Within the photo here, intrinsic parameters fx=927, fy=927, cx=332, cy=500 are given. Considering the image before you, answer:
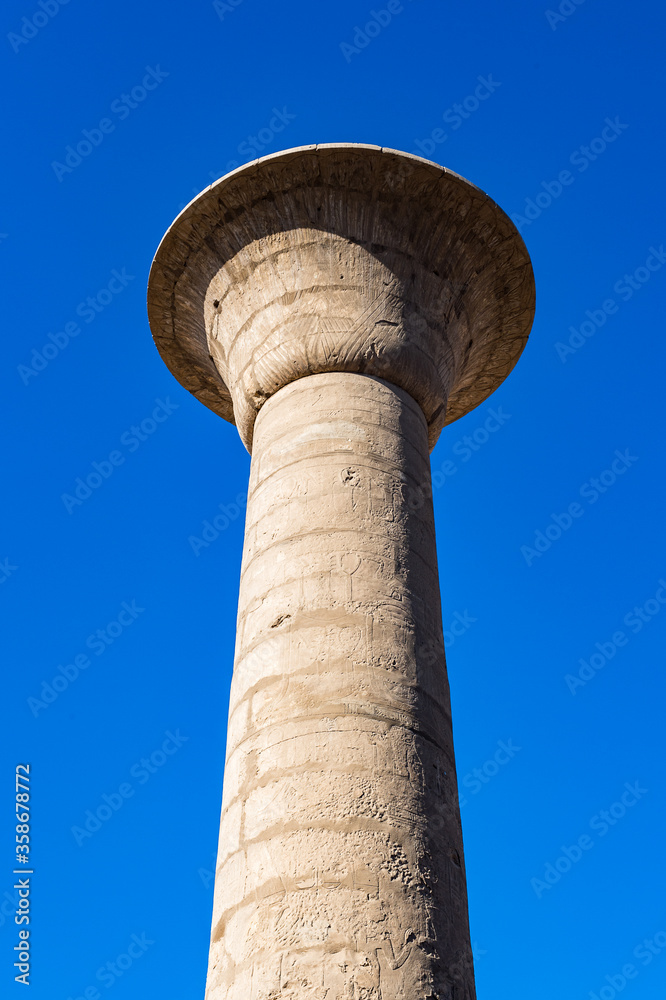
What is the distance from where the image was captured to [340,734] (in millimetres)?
4156

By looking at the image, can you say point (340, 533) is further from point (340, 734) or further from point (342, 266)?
point (342, 266)

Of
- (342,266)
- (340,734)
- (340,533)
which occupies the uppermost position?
(342,266)

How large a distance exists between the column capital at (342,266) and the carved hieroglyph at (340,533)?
1 cm

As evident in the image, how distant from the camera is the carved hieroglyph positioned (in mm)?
3814

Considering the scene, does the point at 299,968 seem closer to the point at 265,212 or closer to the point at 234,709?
the point at 234,709

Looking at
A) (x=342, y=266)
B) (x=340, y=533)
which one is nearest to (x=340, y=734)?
(x=340, y=533)

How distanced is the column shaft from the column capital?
385mm

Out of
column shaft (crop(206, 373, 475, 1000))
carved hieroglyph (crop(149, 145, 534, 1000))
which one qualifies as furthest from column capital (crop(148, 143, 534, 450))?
column shaft (crop(206, 373, 475, 1000))

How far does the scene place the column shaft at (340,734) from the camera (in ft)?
12.2

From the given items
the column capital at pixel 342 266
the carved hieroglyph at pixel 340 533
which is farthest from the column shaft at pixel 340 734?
the column capital at pixel 342 266

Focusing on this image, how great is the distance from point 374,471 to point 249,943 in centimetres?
245

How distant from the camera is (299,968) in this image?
3617 millimetres

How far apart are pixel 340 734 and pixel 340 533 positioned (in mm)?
1100

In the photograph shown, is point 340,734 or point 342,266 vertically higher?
point 342,266
